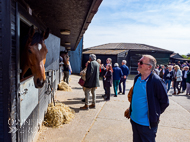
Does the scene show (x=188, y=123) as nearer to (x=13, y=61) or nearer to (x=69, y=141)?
(x=69, y=141)

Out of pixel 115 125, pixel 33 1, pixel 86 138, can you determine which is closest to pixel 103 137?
pixel 86 138

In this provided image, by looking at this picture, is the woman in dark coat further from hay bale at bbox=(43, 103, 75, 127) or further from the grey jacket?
hay bale at bbox=(43, 103, 75, 127)

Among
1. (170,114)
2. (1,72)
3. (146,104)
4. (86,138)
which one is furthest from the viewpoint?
(170,114)

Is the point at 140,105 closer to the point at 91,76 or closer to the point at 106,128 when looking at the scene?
the point at 106,128

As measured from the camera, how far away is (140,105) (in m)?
2.31

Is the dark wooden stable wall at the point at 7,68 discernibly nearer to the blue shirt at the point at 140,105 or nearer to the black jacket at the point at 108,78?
the blue shirt at the point at 140,105

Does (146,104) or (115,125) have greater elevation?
(146,104)

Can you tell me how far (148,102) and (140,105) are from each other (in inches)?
5.8

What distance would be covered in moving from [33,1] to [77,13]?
997mm

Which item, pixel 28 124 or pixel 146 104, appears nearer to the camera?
pixel 146 104

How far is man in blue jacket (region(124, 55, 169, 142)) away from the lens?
2.19m

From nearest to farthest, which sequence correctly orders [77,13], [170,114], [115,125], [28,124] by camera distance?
[28,124], [77,13], [115,125], [170,114]

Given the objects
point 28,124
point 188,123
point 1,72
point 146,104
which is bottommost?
point 188,123

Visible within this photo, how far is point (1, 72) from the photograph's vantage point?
1860mm
